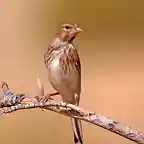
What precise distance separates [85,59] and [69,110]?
667mm

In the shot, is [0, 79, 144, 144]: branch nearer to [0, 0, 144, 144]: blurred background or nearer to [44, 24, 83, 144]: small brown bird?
Answer: [44, 24, 83, 144]: small brown bird

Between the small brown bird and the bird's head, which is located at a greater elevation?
the bird's head

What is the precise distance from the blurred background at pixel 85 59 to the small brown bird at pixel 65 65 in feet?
1.17

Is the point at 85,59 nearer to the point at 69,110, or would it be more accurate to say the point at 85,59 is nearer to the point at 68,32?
the point at 68,32

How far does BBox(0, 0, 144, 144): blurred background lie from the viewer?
1496 mm

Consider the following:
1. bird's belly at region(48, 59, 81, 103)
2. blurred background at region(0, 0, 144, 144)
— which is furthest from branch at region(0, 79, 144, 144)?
blurred background at region(0, 0, 144, 144)

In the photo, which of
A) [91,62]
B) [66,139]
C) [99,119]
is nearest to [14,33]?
[91,62]

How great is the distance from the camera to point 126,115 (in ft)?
4.93

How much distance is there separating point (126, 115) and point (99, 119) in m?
0.70

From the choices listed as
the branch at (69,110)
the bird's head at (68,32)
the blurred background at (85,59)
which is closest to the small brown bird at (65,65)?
the bird's head at (68,32)

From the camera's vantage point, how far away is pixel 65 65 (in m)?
1.13

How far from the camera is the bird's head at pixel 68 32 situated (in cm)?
111

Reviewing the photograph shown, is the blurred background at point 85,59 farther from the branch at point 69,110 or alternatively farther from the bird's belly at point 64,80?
the branch at point 69,110

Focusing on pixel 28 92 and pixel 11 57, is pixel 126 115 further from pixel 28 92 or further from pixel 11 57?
pixel 11 57
